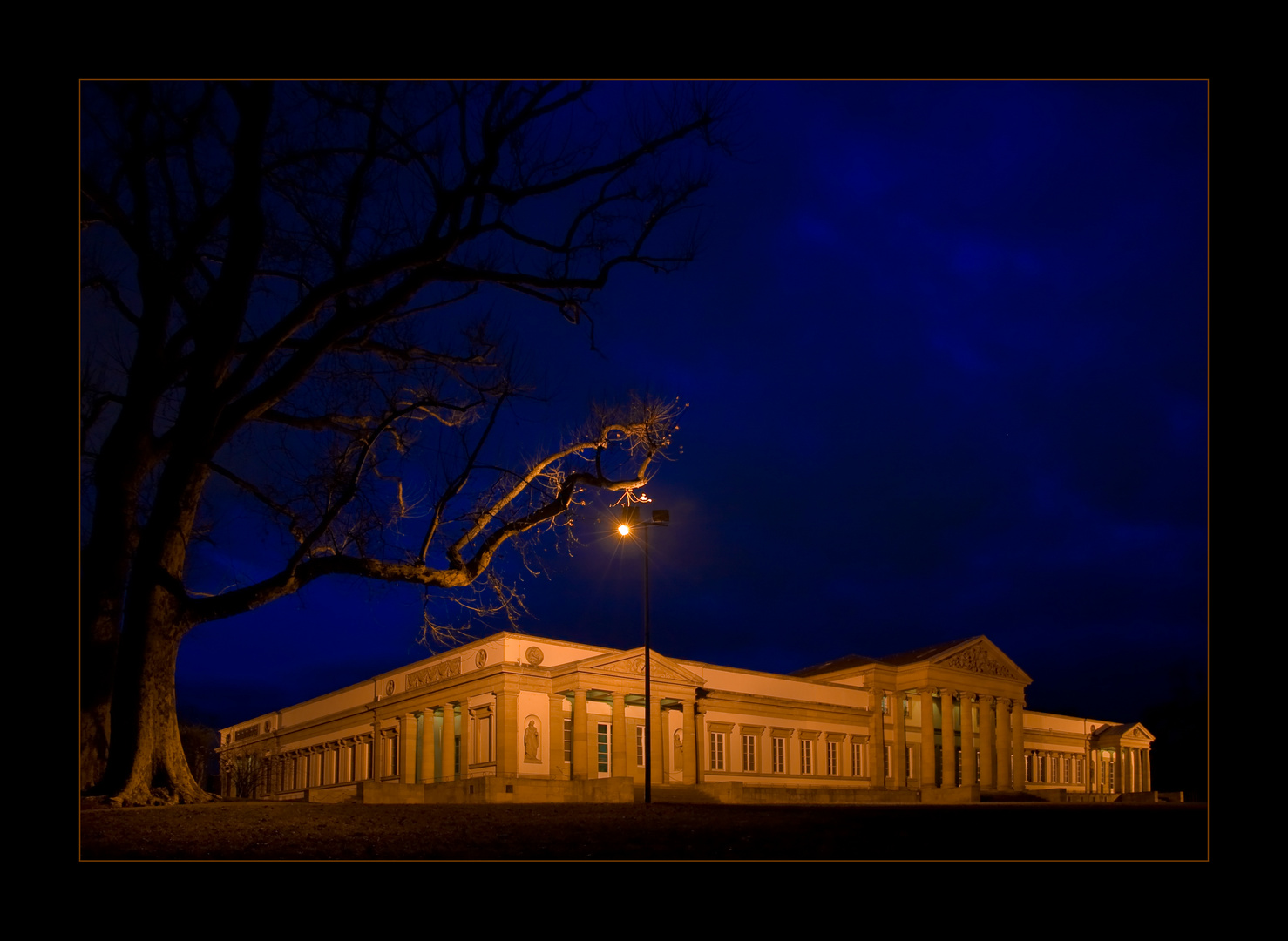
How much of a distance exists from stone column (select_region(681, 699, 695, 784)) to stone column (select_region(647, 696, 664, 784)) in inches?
→ 46.1

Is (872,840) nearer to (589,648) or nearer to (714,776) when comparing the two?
(589,648)

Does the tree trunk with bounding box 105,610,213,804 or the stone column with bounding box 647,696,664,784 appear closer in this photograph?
the tree trunk with bounding box 105,610,213,804

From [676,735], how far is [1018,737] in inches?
1125

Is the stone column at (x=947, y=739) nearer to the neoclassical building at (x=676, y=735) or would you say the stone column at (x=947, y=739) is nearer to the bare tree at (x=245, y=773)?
the neoclassical building at (x=676, y=735)

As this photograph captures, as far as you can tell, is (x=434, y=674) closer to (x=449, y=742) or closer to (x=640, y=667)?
(x=449, y=742)

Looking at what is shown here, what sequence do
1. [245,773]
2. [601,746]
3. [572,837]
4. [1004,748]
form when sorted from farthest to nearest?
1. [245,773]
2. [1004,748]
3. [601,746]
4. [572,837]

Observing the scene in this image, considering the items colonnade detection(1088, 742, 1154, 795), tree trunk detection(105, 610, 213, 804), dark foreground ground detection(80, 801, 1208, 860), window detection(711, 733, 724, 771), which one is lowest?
colonnade detection(1088, 742, 1154, 795)

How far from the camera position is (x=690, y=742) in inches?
1890

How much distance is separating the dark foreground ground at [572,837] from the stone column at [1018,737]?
2242 inches

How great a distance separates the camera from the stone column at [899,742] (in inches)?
2400

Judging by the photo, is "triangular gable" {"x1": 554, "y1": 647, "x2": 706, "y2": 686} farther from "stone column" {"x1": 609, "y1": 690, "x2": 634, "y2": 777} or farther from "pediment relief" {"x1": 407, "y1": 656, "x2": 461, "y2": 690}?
"pediment relief" {"x1": 407, "y1": 656, "x2": 461, "y2": 690}

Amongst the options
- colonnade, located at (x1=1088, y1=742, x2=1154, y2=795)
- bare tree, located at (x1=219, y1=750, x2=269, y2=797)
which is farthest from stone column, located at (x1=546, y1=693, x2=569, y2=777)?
colonnade, located at (x1=1088, y1=742, x2=1154, y2=795)

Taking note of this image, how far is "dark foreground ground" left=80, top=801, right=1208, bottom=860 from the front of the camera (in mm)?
9070

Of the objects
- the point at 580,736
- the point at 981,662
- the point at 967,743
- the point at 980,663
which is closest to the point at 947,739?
the point at 967,743
